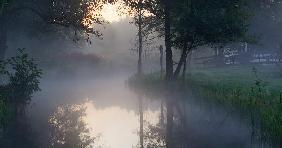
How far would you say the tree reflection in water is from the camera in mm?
20141

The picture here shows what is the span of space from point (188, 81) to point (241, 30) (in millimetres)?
6946

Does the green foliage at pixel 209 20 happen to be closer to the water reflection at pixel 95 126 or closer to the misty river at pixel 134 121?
the misty river at pixel 134 121

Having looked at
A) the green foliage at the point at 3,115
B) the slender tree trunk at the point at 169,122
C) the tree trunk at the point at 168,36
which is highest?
the tree trunk at the point at 168,36

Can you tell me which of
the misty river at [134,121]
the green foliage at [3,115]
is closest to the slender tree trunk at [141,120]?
the misty river at [134,121]

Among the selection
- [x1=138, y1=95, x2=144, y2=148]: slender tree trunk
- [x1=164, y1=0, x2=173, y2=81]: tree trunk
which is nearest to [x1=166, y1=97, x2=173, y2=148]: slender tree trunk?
[x1=138, y1=95, x2=144, y2=148]: slender tree trunk

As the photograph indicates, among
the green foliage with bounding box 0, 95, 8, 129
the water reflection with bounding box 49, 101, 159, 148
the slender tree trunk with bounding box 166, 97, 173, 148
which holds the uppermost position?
the green foliage with bounding box 0, 95, 8, 129

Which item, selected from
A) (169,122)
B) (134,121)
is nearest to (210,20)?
(134,121)

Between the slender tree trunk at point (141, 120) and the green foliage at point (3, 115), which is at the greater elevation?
the green foliage at point (3, 115)

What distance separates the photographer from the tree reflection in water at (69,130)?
66.1ft

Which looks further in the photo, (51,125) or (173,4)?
(173,4)

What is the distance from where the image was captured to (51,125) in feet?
84.7

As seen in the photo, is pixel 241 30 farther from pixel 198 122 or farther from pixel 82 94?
pixel 82 94

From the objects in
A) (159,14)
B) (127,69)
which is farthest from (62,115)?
(127,69)

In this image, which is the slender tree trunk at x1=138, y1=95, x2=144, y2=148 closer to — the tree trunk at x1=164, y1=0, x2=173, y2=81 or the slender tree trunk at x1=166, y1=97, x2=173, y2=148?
the slender tree trunk at x1=166, y1=97, x2=173, y2=148
